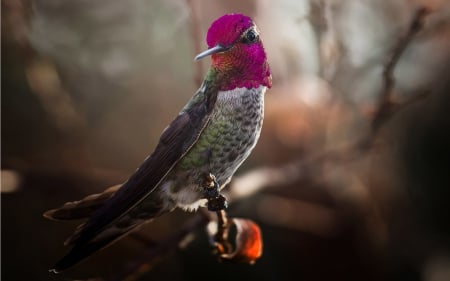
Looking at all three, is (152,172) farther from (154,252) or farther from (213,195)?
(154,252)

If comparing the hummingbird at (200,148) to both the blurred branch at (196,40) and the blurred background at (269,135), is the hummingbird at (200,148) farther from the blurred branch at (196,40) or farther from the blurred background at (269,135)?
the blurred background at (269,135)

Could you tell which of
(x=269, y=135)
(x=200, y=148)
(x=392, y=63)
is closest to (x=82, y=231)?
(x=200, y=148)

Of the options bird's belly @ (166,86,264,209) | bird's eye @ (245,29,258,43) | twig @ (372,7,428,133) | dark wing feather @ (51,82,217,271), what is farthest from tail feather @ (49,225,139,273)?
twig @ (372,7,428,133)

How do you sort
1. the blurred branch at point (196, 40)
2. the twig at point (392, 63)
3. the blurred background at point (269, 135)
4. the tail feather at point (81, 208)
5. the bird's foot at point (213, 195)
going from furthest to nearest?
the blurred background at point (269, 135), the twig at point (392, 63), the blurred branch at point (196, 40), the bird's foot at point (213, 195), the tail feather at point (81, 208)

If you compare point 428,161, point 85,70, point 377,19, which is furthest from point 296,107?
point 428,161

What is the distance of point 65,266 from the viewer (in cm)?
85

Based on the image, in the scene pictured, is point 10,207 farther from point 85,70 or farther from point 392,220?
point 392,220

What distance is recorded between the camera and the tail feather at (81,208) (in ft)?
2.75

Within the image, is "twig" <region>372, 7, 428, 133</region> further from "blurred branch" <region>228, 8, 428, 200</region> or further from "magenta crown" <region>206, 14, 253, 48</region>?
"magenta crown" <region>206, 14, 253, 48</region>

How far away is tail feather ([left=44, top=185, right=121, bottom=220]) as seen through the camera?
0.84 m

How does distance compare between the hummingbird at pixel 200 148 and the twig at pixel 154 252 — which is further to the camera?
the twig at pixel 154 252

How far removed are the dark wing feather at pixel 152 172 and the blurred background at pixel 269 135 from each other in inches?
29.4

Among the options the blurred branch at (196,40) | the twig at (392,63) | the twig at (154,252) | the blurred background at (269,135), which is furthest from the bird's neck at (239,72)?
the blurred background at (269,135)

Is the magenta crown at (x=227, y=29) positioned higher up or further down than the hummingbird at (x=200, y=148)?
higher up
